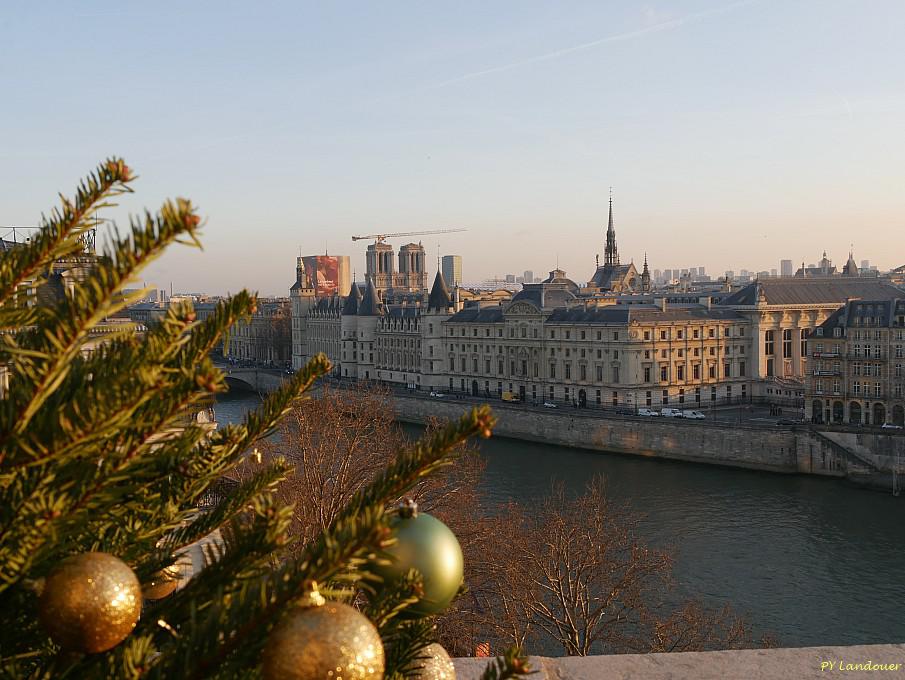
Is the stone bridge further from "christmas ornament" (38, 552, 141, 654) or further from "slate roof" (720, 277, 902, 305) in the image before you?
"christmas ornament" (38, 552, 141, 654)

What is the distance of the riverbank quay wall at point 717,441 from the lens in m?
40.6

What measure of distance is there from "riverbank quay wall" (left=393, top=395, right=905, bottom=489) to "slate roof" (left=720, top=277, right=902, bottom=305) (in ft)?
58.7

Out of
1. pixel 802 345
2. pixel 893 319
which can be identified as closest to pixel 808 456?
pixel 893 319

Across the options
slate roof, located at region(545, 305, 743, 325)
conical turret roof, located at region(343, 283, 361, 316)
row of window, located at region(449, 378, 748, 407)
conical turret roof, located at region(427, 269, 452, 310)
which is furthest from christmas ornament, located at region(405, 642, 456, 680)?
conical turret roof, located at region(343, 283, 361, 316)

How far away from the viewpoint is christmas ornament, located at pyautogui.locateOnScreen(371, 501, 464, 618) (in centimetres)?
273

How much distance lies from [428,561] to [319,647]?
2.42ft

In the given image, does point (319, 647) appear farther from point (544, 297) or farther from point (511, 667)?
point (544, 297)

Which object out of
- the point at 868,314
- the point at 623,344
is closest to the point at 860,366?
the point at 868,314

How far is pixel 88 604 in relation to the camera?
2.16 m

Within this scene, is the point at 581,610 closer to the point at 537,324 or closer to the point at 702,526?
the point at 702,526

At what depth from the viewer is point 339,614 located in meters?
2.13

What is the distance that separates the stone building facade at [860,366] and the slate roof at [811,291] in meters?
14.7

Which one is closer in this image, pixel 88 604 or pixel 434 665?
pixel 88 604

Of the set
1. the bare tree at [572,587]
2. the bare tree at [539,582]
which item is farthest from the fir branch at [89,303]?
the bare tree at [572,587]
